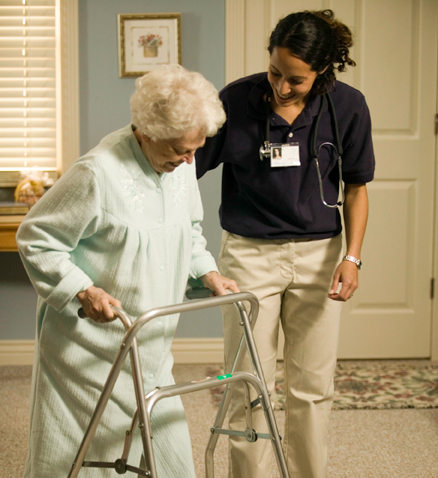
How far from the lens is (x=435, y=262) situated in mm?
3295

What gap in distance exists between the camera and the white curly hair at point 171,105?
1.14m

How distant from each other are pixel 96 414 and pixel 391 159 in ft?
8.50

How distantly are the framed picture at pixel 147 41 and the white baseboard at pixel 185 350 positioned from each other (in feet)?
5.23

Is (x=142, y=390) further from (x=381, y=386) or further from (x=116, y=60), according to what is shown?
(x=116, y=60)

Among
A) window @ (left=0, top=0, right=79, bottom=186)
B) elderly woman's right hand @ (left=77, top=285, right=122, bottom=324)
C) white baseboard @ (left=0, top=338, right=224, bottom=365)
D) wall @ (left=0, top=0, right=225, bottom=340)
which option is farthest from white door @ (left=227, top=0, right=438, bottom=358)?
elderly woman's right hand @ (left=77, top=285, right=122, bottom=324)

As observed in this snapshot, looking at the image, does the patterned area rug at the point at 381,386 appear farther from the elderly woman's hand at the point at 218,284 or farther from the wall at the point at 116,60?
the elderly woman's hand at the point at 218,284

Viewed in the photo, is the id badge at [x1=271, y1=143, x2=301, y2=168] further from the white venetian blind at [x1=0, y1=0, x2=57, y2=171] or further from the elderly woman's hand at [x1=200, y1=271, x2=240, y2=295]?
the white venetian blind at [x1=0, y1=0, x2=57, y2=171]

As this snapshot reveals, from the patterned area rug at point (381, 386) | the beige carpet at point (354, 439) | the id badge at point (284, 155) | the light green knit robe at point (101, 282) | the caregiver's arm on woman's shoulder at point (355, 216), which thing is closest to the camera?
the light green knit robe at point (101, 282)

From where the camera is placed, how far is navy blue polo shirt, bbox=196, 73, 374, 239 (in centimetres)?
153

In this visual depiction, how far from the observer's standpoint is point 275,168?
Answer: 59.8 inches

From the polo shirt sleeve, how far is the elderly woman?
0.50m

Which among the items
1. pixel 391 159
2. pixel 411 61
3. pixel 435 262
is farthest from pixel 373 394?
pixel 411 61

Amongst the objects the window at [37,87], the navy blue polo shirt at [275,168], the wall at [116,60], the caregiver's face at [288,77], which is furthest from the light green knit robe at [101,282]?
the window at [37,87]

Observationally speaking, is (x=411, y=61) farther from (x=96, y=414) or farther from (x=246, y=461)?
(x=96, y=414)
